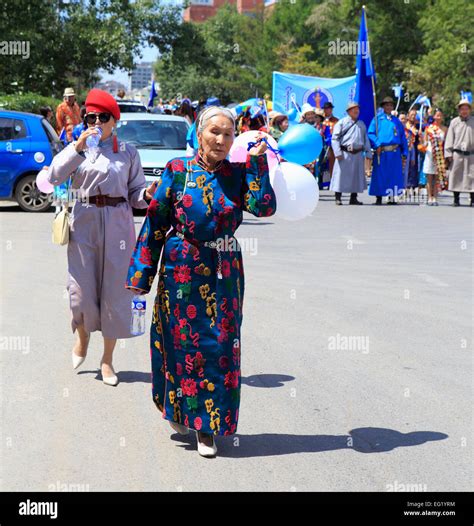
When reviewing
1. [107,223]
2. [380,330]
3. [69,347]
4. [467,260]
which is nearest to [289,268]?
[467,260]

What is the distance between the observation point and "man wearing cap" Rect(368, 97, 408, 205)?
22016mm

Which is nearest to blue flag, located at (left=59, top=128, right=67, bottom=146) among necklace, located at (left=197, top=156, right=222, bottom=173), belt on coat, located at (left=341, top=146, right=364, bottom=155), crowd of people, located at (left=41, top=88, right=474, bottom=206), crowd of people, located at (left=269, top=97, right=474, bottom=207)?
crowd of people, located at (left=41, top=88, right=474, bottom=206)

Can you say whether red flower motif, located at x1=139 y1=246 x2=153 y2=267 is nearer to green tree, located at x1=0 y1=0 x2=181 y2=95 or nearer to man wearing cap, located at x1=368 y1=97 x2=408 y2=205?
man wearing cap, located at x1=368 y1=97 x2=408 y2=205

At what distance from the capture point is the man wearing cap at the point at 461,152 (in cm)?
2084

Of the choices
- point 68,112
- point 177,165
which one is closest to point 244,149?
point 177,165

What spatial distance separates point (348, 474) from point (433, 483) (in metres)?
0.40

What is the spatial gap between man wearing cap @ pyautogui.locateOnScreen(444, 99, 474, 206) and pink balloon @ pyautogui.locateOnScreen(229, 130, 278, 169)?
51.1 feet

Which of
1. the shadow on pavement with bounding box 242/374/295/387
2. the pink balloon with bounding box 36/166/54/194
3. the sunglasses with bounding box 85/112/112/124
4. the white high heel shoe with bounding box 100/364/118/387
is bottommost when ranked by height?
the shadow on pavement with bounding box 242/374/295/387

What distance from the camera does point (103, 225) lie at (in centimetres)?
695

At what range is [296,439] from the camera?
5.85 meters

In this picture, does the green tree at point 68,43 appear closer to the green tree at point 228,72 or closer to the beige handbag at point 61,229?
the beige handbag at point 61,229

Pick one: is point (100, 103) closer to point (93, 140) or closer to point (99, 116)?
point (99, 116)

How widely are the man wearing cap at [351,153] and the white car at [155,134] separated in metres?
3.40

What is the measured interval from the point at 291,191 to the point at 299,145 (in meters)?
0.26
